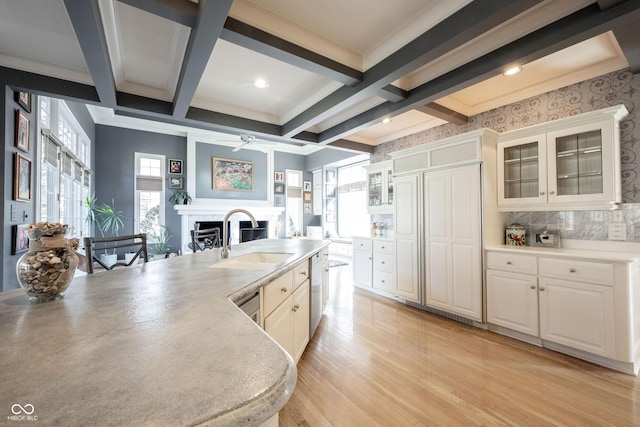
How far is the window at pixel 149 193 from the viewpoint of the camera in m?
5.71

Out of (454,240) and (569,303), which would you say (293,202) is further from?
(569,303)

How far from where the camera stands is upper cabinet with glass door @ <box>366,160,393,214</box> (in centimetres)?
432

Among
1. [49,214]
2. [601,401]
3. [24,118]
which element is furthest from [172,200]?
[601,401]

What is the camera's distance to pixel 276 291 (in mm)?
1666

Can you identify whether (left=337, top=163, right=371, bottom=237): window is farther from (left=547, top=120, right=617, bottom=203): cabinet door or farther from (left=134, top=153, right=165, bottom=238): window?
(left=134, top=153, right=165, bottom=238): window

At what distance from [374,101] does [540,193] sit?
2022 mm

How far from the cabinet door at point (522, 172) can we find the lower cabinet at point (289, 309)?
2361 millimetres

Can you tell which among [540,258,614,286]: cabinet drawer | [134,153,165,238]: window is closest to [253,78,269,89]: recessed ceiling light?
[540,258,614,286]: cabinet drawer

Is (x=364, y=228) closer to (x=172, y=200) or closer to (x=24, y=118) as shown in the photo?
(x=172, y=200)

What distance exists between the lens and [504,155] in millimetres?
3035

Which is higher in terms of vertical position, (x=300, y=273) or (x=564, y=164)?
(x=564, y=164)

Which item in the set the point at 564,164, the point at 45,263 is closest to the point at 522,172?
the point at 564,164

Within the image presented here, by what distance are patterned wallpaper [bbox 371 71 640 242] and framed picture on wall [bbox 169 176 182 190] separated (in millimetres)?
5846

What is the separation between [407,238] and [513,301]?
1349mm
